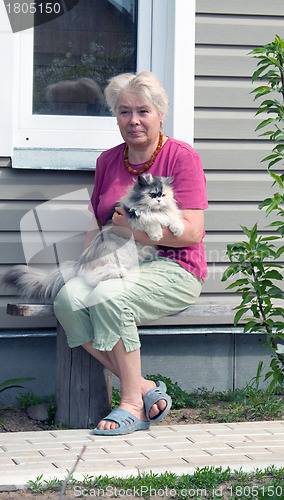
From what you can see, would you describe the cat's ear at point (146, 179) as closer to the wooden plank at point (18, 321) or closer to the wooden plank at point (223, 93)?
the wooden plank at point (223, 93)

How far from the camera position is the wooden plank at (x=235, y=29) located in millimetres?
4297

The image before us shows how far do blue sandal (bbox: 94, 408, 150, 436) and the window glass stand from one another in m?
1.87

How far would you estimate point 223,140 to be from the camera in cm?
438

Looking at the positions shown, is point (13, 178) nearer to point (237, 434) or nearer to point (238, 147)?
point (238, 147)

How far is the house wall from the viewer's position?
14.0ft

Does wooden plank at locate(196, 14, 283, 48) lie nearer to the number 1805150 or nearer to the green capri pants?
the number 1805150

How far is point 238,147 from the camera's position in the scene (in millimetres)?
4387

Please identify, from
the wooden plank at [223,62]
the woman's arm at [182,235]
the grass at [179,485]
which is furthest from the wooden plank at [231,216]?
the grass at [179,485]

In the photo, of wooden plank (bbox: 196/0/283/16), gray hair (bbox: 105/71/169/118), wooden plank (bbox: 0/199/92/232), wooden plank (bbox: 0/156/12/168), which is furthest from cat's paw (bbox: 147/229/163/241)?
wooden plank (bbox: 196/0/283/16)

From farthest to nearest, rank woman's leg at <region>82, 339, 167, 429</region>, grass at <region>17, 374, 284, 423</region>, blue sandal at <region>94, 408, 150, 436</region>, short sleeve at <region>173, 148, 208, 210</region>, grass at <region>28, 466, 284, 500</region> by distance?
grass at <region>17, 374, 284, 423</region> < short sleeve at <region>173, 148, 208, 210</region> < woman's leg at <region>82, 339, 167, 429</region> < blue sandal at <region>94, 408, 150, 436</region> < grass at <region>28, 466, 284, 500</region>

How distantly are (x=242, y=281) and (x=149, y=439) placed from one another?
34.6 inches

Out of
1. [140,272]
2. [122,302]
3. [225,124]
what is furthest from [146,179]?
[225,124]

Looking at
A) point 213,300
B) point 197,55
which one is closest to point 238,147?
point 197,55

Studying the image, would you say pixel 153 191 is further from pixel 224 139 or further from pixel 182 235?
pixel 224 139
